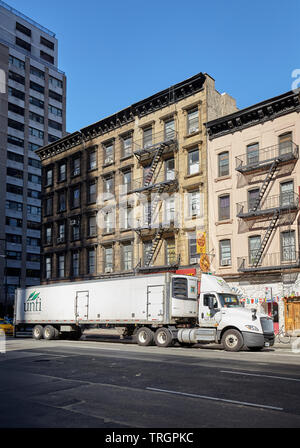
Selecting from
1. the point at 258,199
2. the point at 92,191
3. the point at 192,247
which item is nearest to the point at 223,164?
the point at 258,199

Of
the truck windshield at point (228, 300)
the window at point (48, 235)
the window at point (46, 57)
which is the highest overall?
the window at point (46, 57)

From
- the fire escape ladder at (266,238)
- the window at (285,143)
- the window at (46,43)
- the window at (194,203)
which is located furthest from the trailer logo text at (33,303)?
the window at (46,43)

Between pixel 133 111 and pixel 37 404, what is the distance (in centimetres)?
3308

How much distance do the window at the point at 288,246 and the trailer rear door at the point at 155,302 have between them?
9911mm

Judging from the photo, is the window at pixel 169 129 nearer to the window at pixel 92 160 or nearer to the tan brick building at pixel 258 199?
the tan brick building at pixel 258 199

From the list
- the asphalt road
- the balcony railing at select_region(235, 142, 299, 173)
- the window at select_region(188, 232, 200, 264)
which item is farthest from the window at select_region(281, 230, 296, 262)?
the asphalt road

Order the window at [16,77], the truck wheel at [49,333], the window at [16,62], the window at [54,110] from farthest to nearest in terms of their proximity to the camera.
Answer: the window at [54,110] → the window at [16,62] → the window at [16,77] → the truck wheel at [49,333]

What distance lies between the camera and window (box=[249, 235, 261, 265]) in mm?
29758

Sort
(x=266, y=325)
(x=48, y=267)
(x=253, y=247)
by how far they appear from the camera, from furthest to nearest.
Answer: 1. (x=48, y=267)
2. (x=253, y=247)
3. (x=266, y=325)

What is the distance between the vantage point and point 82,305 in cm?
2614

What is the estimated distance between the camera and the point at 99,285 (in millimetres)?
25406

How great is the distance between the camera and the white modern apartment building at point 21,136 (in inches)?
2810

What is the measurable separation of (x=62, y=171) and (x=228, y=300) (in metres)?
29.2

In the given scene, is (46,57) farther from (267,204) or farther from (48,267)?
(267,204)
